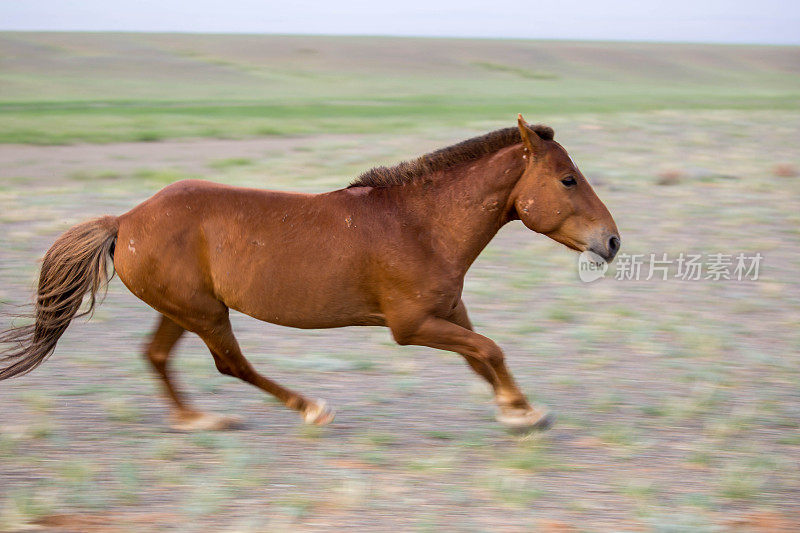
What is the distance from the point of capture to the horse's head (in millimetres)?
4586

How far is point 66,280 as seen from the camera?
4785mm

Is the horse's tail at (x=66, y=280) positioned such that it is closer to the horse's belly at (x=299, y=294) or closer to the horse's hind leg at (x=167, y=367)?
the horse's hind leg at (x=167, y=367)

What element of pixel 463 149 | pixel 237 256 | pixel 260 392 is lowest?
pixel 260 392

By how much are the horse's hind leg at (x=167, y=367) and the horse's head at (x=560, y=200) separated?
2108 millimetres

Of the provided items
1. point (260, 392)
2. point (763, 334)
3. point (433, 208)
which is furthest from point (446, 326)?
point (763, 334)

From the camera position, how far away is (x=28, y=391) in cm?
551

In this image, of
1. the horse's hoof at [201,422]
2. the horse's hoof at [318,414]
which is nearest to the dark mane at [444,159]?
the horse's hoof at [318,414]

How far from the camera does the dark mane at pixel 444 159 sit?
4754 mm

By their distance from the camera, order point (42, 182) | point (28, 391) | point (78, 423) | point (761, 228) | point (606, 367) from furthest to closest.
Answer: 1. point (42, 182)
2. point (761, 228)
3. point (606, 367)
4. point (28, 391)
5. point (78, 423)

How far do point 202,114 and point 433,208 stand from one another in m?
28.7

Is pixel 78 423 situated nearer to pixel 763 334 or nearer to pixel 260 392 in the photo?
pixel 260 392

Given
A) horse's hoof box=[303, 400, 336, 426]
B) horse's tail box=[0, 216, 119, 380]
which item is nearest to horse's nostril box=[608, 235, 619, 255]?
horse's hoof box=[303, 400, 336, 426]

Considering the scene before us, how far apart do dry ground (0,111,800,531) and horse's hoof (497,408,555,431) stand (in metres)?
0.07

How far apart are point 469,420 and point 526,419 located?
18.8 inches
